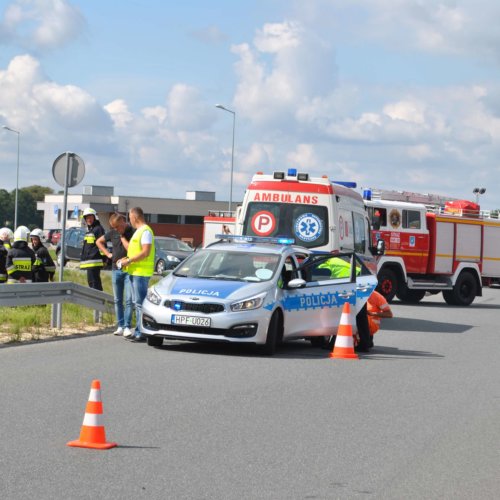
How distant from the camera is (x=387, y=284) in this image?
30125 mm

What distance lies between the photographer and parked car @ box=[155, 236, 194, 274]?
4325cm

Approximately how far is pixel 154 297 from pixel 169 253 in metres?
28.3

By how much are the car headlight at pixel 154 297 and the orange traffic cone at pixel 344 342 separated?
2.38 meters

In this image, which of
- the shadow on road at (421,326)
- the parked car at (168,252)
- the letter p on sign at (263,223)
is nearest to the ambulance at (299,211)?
the letter p on sign at (263,223)

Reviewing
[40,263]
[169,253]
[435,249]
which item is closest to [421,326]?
[40,263]

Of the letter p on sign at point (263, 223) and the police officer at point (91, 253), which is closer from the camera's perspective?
the police officer at point (91, 253)

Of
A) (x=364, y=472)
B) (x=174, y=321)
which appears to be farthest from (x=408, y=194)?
(x=364, y=472)

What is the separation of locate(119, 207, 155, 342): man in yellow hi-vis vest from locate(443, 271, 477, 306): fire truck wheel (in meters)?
17.1

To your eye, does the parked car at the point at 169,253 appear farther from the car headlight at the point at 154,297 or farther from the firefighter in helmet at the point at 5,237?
the car headlight at the point at 154,297

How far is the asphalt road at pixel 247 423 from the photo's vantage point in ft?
22.7

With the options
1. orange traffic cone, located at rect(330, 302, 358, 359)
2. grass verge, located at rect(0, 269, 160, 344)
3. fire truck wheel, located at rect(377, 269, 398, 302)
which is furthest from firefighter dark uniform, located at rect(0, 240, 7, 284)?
fire truck wheel, located at rect(377, 269, 398, 302)

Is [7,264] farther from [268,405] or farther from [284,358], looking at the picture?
[268,405]

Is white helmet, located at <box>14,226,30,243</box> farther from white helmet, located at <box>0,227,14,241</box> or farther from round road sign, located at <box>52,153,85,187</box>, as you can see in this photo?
round road sign, located at <box>52,153,85,187</box>

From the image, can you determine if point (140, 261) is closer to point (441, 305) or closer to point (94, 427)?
point (94, 427)
